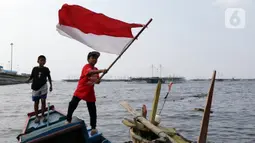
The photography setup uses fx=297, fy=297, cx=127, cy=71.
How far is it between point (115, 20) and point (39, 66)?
342cm

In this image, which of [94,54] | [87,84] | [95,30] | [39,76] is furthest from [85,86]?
[39,76]

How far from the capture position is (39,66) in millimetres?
9680

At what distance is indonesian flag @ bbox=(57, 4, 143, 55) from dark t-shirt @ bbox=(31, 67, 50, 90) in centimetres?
268

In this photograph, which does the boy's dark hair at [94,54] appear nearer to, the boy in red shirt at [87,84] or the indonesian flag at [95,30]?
the boy in red shirt at [87,84]

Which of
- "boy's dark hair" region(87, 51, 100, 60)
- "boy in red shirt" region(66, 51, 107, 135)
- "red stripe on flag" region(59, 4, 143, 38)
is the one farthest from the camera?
"red stripe on flag" region(59, 4, 143, 38)

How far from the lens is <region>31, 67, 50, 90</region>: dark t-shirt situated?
9.70m

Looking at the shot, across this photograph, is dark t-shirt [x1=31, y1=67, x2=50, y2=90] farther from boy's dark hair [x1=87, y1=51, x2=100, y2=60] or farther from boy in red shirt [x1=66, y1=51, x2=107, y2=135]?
boy's dark hair [x1=87, y1=51, x2=100, y2=60]

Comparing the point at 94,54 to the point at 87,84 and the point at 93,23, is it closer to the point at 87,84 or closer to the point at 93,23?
the point at 87,84

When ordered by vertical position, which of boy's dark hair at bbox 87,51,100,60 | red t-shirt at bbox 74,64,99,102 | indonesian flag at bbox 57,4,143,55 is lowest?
red t-shirt at bbox 74,64,99,102

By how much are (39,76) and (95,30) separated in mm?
3186

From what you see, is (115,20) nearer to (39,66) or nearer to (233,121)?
(39,66)

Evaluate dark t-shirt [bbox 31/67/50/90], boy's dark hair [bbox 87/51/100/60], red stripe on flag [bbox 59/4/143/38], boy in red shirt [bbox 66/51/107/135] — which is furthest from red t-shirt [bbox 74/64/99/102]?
dark t-shirt [bbox 31/67/50/90]

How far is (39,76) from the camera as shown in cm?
970

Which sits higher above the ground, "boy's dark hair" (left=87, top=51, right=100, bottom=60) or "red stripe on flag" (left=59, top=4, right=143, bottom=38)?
"red stripe on flag" (left=59, top=4, right=143, bottom=38)
